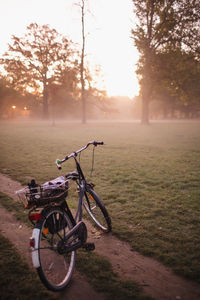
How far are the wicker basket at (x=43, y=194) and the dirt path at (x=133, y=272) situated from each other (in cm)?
126

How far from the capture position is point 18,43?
3456 cm

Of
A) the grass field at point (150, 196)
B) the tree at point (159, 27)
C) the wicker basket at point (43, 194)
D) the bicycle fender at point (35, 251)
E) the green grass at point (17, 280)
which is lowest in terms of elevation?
the green grass at point (17, 280)

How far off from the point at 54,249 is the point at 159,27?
30.8m

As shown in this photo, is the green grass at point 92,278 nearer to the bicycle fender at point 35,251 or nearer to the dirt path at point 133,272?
the dirt path at point 133,272

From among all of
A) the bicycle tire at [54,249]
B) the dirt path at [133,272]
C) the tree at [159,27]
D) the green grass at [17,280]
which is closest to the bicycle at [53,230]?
the bicycle tire at [54,249]

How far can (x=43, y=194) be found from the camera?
2.45 m

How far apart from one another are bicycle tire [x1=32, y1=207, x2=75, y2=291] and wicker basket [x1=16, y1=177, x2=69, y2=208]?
14 cm

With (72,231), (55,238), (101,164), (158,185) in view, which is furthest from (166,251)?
(101,164)

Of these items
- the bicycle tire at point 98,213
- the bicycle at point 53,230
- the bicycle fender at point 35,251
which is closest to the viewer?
the bicycle fender at point 35,251

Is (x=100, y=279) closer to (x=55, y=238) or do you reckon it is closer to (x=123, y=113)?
(x=55, y=238)

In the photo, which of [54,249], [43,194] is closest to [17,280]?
[54,249]

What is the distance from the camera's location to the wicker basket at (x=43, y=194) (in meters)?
2.35

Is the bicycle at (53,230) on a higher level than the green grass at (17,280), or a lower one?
higher

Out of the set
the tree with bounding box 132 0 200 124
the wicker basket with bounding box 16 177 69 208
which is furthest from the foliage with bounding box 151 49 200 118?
the wicker basket with bounding box 16 177 69 208
